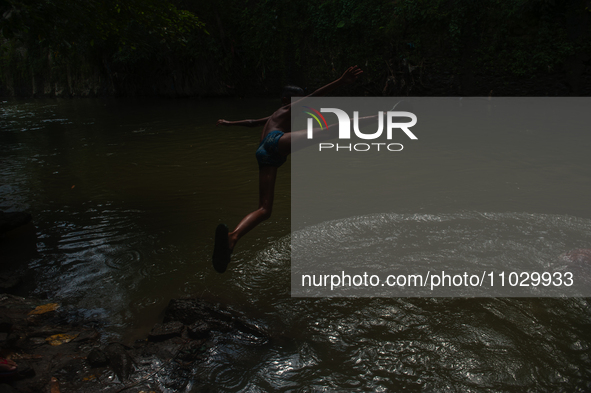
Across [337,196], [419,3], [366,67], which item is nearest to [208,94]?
[366,67]

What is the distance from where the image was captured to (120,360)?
2.91 meters

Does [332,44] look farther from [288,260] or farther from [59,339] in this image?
[59,339]

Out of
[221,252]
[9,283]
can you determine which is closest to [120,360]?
[221,252]

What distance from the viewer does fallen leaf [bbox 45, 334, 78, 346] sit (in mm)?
3217

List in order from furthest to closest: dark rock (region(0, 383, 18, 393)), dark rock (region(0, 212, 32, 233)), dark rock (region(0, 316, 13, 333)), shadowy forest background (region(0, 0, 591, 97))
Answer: shadowy forest background (region(0, 0, 591, 97))
dark rock (region(0, 212, 32, 233))
dark rock (region(0, 316, 13, 333))
dark rock (region(0, 383, 18, 393))

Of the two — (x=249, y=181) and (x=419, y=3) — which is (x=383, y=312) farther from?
(x=419, y=3)

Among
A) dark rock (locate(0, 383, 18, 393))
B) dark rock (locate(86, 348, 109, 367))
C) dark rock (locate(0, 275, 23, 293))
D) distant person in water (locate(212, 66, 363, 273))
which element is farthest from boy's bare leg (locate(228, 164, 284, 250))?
dark rock (locate(0, 275, 23, 293))

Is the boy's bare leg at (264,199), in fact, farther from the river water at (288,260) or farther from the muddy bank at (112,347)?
Answer: the muddy bank at (112,347)

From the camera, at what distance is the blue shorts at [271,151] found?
13.1 feet

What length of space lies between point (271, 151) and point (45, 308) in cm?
252

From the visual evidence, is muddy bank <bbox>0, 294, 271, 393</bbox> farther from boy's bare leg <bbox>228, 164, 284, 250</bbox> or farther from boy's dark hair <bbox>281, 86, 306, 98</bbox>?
boy's dark hair <bbox>281, 86, 306, 98</bbox>

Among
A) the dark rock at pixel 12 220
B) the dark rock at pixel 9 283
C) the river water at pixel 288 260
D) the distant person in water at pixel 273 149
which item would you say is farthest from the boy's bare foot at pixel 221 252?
the dark rock at pixel 12 220

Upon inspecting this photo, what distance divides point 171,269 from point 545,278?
12.5 feet

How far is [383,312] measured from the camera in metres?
3.54
